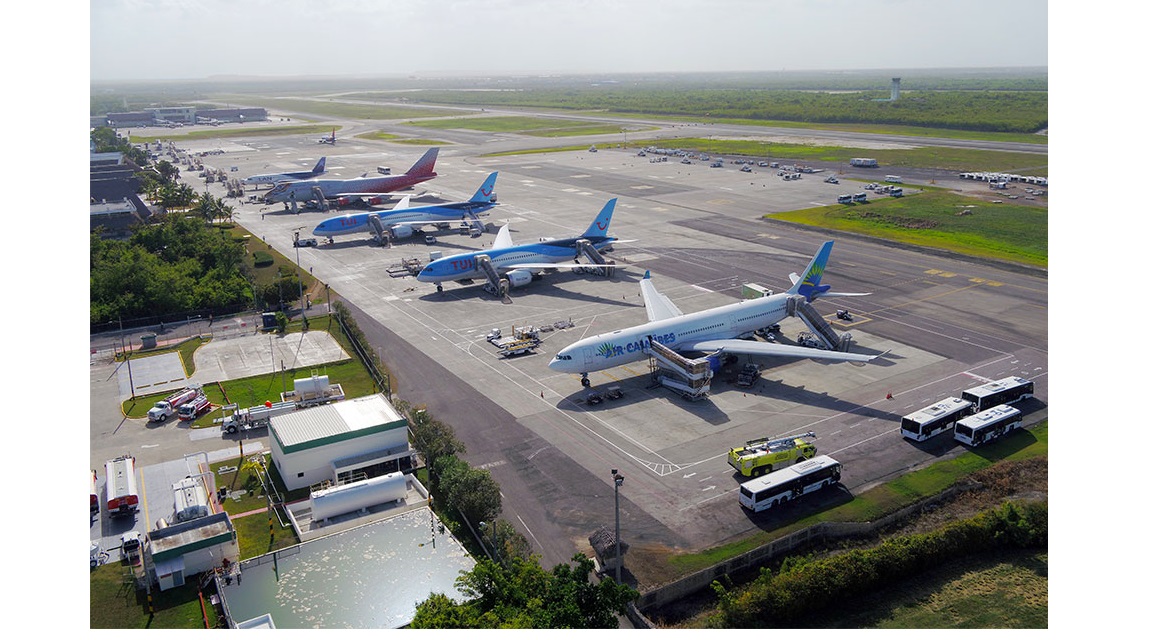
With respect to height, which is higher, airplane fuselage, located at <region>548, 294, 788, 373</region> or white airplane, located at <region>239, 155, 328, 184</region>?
white airplane, located at <region>239, 155, 328, 184</region>

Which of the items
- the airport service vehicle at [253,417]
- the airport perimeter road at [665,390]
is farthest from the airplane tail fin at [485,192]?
the airport service vehicle at [253,417]

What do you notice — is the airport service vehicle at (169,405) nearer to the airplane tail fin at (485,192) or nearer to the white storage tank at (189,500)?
the white storage tank at (189,500)

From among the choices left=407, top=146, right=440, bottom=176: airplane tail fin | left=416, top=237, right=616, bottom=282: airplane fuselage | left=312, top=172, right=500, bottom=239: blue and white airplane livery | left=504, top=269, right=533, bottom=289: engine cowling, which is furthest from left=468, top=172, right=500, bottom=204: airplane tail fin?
left=504, top=269, right=533, bottom=289: engine cowling

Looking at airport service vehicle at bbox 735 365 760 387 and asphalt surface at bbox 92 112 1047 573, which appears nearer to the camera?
asphalt surface at bbox 92 112 1047 573

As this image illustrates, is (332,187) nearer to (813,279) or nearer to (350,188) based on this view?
(350,188)

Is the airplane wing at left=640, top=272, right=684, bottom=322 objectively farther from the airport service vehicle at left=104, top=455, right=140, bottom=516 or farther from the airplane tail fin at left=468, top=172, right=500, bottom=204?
the airplane tail fin at left=468, top=172, right=500, bottom=204

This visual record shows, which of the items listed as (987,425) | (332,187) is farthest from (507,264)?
(332,187)
